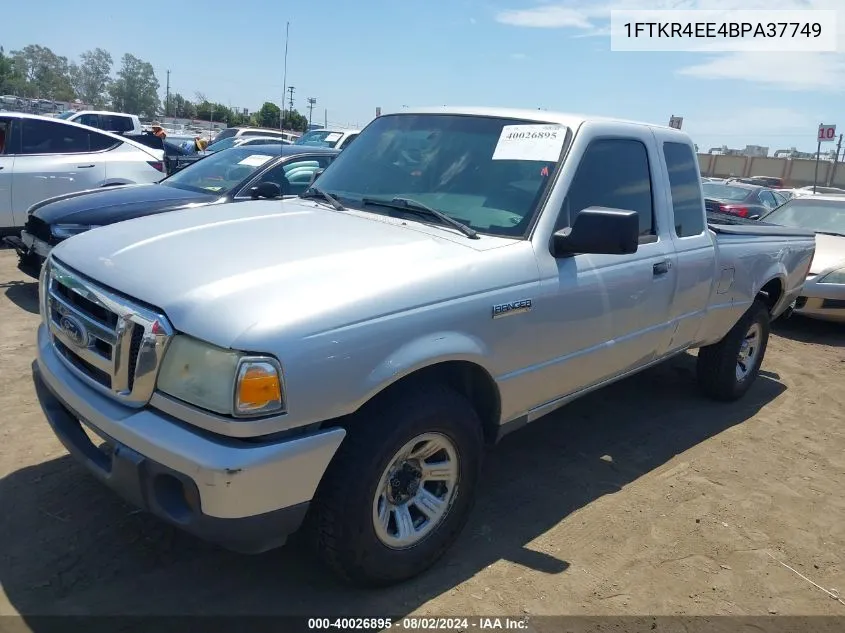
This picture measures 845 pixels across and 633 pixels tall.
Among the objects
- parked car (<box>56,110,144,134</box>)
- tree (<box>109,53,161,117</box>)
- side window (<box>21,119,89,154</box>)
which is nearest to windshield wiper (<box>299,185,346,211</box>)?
side window (<box>21,119,89,154</box>)

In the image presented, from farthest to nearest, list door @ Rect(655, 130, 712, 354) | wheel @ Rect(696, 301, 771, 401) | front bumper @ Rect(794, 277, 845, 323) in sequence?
front bumper @ Rect(794, 277, 845, 323) < wheel @ Rect(696, 301, 771, 401) < door @ Rect(655, 130, 712, 354)

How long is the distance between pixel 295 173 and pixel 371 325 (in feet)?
15.9

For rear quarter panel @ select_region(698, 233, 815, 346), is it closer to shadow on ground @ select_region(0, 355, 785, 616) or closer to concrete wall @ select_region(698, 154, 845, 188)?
shadow on ground @ select_region(0, 355, 785, 616)

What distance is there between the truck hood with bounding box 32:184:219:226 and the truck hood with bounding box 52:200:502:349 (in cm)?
301

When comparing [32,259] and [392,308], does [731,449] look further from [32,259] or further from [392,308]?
[32,259]

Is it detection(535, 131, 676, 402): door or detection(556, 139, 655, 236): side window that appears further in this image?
detection(556, 139, 655, 236): side window

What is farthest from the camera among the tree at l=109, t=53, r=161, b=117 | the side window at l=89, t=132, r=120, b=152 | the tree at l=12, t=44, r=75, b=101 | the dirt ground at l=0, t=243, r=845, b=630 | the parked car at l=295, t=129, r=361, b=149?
the tree at l=12, t=44, r=75, b=101

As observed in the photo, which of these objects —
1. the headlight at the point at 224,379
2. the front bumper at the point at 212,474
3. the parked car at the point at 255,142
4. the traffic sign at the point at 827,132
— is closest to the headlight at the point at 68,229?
the parked car at the point at 255,142

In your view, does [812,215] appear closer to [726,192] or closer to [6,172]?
[726,192]

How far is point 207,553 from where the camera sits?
9.85ft

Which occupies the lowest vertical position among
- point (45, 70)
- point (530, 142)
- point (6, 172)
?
point (6, 172)

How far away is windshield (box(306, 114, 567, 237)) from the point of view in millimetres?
3314

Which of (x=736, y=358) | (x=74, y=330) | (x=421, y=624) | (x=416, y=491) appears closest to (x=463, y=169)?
(x=416, y=491)

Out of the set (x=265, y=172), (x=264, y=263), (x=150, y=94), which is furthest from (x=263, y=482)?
(x=150, y=94)
